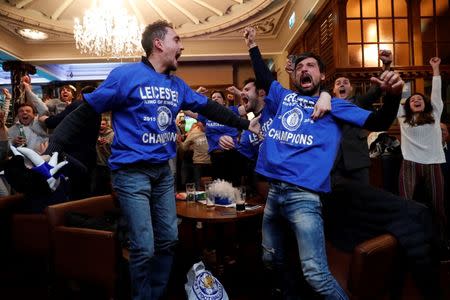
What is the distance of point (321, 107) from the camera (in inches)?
62.0

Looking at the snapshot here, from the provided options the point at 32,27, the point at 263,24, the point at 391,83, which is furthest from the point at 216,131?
the point at 32,27

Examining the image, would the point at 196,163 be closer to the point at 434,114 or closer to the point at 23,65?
the point at 434,114

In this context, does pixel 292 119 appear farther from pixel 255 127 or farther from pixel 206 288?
pixel 206 288

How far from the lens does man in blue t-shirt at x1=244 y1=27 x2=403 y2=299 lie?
151cm

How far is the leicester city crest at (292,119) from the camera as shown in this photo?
5.47 feet

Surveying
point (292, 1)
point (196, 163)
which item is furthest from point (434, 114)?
point (292, 1)

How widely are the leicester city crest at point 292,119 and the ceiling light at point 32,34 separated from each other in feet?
21.2

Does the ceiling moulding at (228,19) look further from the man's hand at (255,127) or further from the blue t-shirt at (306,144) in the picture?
the blue t-shirt at (306,144)

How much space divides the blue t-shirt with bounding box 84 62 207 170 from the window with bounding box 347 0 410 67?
3.64 m

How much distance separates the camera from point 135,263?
1.63 m

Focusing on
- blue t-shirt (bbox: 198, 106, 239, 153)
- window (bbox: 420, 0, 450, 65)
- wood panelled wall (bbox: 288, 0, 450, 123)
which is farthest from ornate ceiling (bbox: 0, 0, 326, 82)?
blue t-shirt (bbox: 198, 106, 239, 153)

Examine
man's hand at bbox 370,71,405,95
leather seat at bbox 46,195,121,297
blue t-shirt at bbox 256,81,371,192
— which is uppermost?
man's hand at bbox 370,71,405,95

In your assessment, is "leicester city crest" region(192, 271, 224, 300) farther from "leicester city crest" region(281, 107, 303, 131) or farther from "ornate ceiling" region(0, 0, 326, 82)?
"ornate ceiling" region(0, 0, 326, 82)

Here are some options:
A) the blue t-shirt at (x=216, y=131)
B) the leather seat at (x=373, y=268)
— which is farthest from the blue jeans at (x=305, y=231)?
the blue t-shirt at (x=216, y=131)
